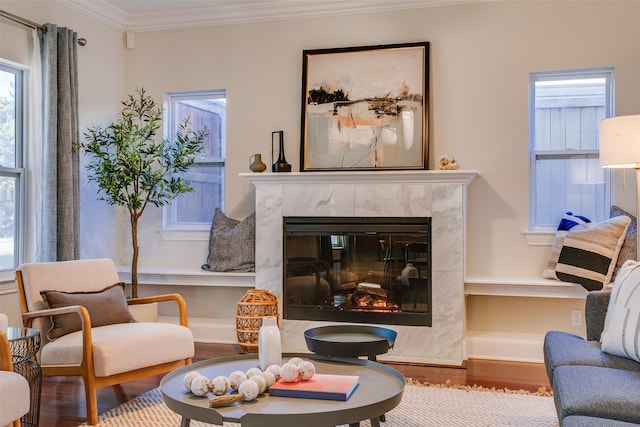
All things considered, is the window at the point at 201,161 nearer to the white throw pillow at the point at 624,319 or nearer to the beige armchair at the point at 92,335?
the beige armchair at the point at 92,335

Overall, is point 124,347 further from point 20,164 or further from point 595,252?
point 595,252

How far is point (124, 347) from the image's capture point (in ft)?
10.7

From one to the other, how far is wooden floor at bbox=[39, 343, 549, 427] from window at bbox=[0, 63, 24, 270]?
39.7 inches

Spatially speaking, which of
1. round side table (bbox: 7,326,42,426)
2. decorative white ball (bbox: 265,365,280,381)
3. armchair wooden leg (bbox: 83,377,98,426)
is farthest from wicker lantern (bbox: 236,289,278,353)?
decorative white ball (bbox: 265,365,280,381)

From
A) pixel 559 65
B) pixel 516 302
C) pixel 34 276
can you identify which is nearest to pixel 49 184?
pixel 34 276

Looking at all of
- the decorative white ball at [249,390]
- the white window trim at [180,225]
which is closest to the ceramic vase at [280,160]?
the white window trim at [180,225]

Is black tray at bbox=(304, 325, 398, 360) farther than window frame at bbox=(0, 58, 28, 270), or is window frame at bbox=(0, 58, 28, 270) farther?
window frame at bbox=(0, 58, 28, 270)

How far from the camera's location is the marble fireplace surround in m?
4.51

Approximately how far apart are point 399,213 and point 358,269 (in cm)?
54

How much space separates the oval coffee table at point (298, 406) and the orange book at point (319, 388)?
0.07 ft

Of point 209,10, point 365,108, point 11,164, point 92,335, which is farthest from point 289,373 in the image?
point 209,10

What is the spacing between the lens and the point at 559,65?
15.3 ft

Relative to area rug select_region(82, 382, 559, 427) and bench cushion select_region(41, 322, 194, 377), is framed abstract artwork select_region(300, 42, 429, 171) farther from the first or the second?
bench cushion select_region(41, 322, 194, 377)

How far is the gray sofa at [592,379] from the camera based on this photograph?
6.70ft
